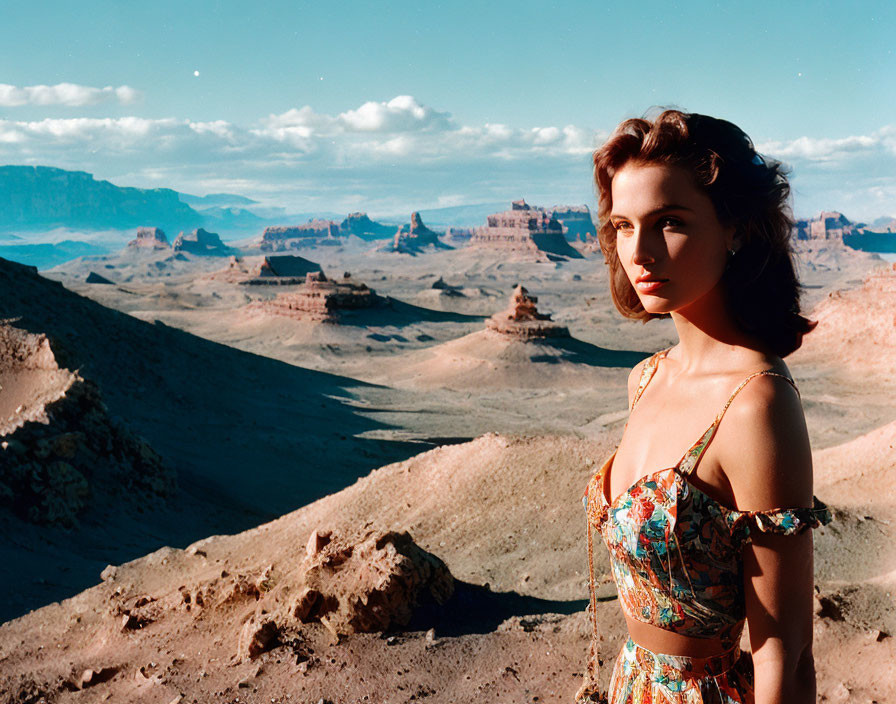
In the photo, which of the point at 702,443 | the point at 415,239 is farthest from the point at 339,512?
the point at 415,239

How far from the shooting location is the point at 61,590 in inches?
362

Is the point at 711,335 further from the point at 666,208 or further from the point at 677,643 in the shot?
the point at 677,643

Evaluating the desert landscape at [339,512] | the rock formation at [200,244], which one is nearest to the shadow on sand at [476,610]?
the desert landscape at [339,512]

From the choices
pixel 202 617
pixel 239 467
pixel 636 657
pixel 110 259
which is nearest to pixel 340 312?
pixel 239 467

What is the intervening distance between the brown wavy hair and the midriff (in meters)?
0.79

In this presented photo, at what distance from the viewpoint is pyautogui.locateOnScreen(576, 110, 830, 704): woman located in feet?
5.60

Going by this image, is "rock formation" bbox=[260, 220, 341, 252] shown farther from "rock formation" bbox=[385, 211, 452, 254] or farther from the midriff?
the midriff

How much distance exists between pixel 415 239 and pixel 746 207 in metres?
149

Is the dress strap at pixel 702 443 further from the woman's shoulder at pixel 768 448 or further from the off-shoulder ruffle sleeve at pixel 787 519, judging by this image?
the off-shoulder ruffle sleeve at pixel 787 519

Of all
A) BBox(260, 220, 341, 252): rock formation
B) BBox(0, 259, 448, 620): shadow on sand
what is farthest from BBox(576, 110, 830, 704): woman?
BBox(260, 220, 341, 252): rock formation

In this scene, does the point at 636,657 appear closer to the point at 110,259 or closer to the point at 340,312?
the point at 340,312

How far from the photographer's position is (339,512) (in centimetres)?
947

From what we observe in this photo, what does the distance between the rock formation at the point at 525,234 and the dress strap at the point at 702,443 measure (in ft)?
347

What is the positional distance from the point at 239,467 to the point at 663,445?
52.1 feet
